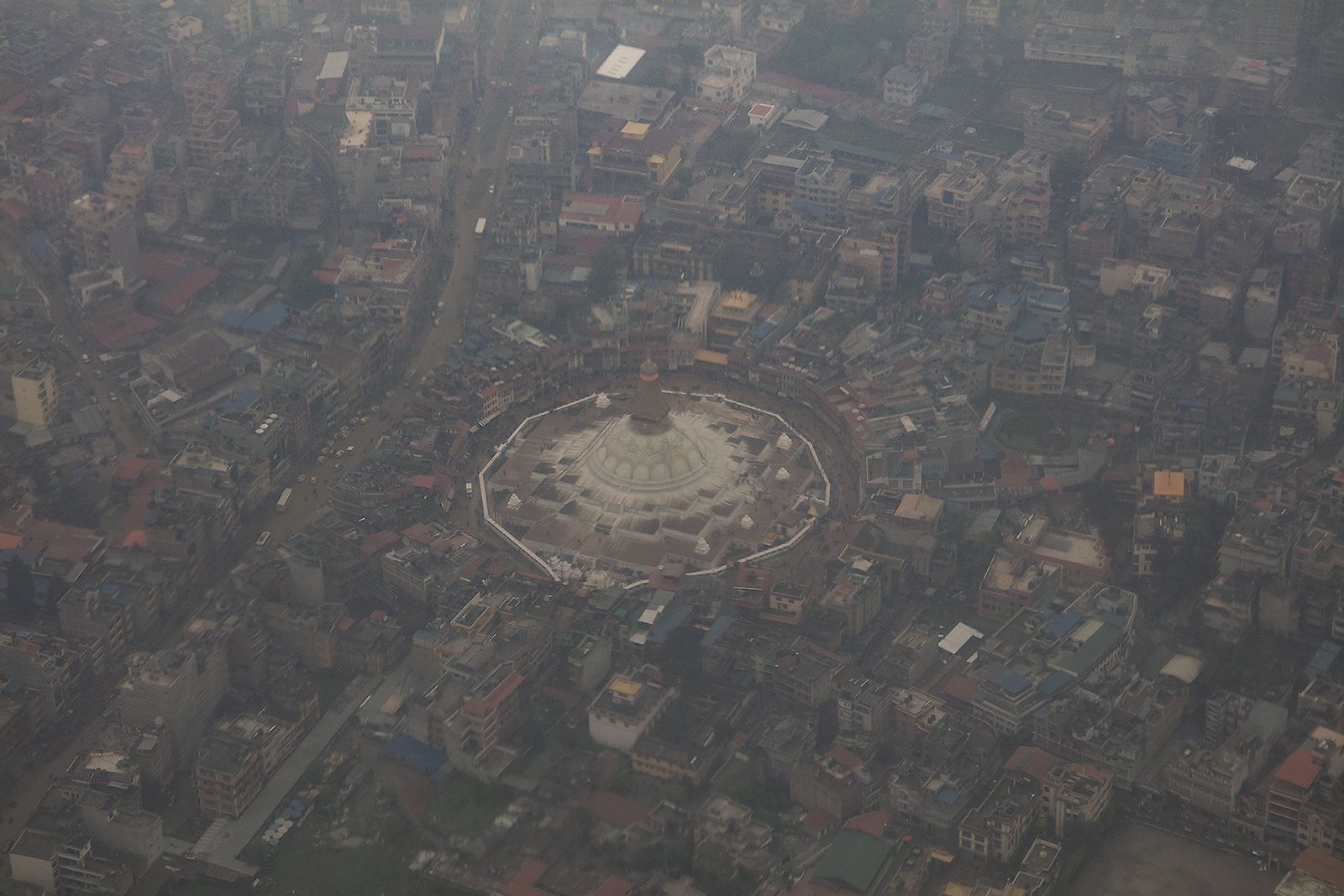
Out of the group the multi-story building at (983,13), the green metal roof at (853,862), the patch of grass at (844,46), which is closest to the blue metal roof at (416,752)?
the green metal roof at (853,862)

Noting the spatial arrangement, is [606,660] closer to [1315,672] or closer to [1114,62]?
[1315,672]

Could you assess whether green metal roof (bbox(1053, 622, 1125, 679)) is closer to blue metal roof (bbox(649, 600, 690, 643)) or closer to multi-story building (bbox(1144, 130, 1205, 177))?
blue metal roof (bbox(649, 600, 690, 643))

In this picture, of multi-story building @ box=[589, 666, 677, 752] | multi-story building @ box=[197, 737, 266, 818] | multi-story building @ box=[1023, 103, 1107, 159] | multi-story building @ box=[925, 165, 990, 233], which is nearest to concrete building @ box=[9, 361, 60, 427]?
multi-story building @ box=[197, 737, 266, 818]

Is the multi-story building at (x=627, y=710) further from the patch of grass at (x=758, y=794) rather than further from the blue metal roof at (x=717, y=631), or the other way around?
the patch of grass at (x=758, y=794)

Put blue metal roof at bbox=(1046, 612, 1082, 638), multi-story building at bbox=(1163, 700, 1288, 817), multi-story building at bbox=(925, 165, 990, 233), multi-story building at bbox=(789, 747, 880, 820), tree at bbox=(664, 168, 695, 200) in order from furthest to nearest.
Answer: tree at bbox=(664, 168, 695, 200) < multi-story building at bbox=(925, 165, 990, 233) < blue metal roof at bbox=(1046, 612, 1082, 638) < multi-story building at bbox=(789, 747, 880, 820) < multi-story building at bbox=(1163, 700, 1288, 817)

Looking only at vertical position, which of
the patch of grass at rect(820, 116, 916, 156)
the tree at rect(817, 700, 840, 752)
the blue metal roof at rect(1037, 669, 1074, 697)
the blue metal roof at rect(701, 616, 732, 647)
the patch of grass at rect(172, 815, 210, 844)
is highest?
the patch of grass at rect(820, 116, 916, 156)

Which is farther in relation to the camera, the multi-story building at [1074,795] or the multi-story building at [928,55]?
the multi-story building at [928,55]
